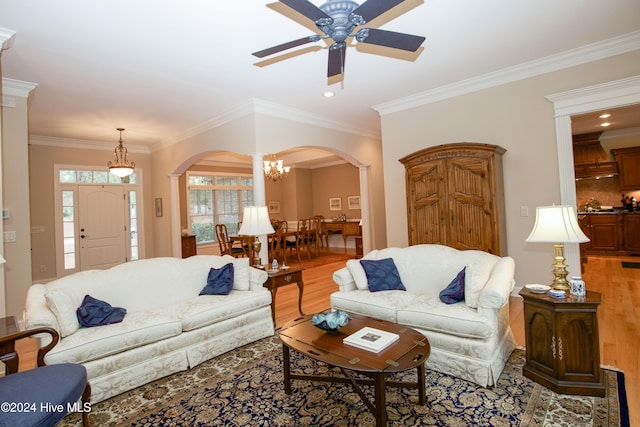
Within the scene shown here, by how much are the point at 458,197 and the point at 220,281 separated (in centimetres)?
309

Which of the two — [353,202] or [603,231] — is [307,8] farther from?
[603,231]

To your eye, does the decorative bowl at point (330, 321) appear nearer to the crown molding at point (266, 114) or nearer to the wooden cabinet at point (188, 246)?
the crown molding at point (266, 114)

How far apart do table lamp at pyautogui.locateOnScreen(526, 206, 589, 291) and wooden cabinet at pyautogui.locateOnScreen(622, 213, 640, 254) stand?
6.49 metres

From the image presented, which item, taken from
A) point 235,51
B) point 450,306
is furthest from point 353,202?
point 450,306

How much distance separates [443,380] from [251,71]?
365 centimetres

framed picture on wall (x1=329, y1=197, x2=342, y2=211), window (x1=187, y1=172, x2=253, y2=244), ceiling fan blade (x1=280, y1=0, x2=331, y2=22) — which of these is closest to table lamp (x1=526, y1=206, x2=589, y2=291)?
ceiling fan blade (x1=280, y1=0, x2=331, y2=22)

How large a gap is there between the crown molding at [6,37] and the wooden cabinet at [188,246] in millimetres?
5235

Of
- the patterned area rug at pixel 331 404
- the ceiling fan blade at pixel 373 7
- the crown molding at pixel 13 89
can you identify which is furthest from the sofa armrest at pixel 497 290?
the crown molding at pixel 13 89

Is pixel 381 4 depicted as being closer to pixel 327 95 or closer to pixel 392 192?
pixel 327 95

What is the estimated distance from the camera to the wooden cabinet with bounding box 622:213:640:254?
22.5 feet

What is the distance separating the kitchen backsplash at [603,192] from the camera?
7.44m

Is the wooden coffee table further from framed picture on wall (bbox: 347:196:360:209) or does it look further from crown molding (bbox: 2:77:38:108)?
framed picture on wall (bbox: 347:196:360:209)

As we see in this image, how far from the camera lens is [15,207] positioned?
3.82 metres

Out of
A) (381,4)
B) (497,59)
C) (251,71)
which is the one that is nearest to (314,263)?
(251,71)
